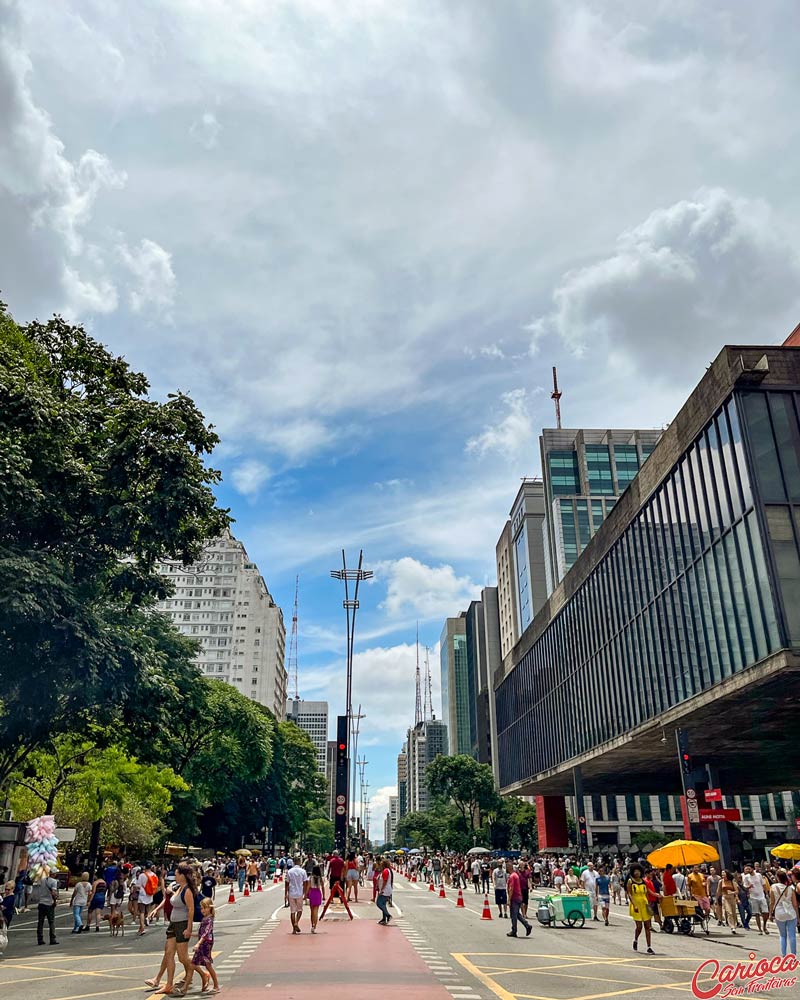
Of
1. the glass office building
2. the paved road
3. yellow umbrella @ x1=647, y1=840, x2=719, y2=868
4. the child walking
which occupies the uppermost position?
the glass office building

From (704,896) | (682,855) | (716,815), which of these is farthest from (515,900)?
(716,815)

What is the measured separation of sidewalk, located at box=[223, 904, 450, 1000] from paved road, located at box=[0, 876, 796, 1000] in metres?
0.02

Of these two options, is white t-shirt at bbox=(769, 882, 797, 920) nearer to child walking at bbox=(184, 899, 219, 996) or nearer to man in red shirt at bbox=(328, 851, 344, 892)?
child walking at bbox=(184, 899, 219, 996)

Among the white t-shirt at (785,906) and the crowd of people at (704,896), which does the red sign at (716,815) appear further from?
the white t-shirt at (785,906)

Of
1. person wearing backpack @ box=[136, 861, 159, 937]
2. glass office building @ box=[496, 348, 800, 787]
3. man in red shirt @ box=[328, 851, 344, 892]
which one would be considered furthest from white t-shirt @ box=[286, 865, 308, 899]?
glass office building @ box=[496, 348, 800, 787]

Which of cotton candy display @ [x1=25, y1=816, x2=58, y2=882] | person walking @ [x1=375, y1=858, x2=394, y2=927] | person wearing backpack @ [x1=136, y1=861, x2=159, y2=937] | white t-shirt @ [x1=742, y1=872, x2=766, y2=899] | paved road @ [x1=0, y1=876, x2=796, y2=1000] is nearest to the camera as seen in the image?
paved road @ [x1=0, y1=876, x2=796, y2=1000]

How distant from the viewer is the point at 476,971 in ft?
46.6

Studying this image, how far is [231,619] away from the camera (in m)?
137

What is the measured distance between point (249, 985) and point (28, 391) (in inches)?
574

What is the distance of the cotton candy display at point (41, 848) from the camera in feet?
72.2

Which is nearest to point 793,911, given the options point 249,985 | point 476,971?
point 476,971

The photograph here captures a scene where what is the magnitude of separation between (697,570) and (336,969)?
81.2 ft

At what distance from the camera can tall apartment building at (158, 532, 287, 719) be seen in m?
134

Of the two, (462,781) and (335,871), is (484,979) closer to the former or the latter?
(335,871)
